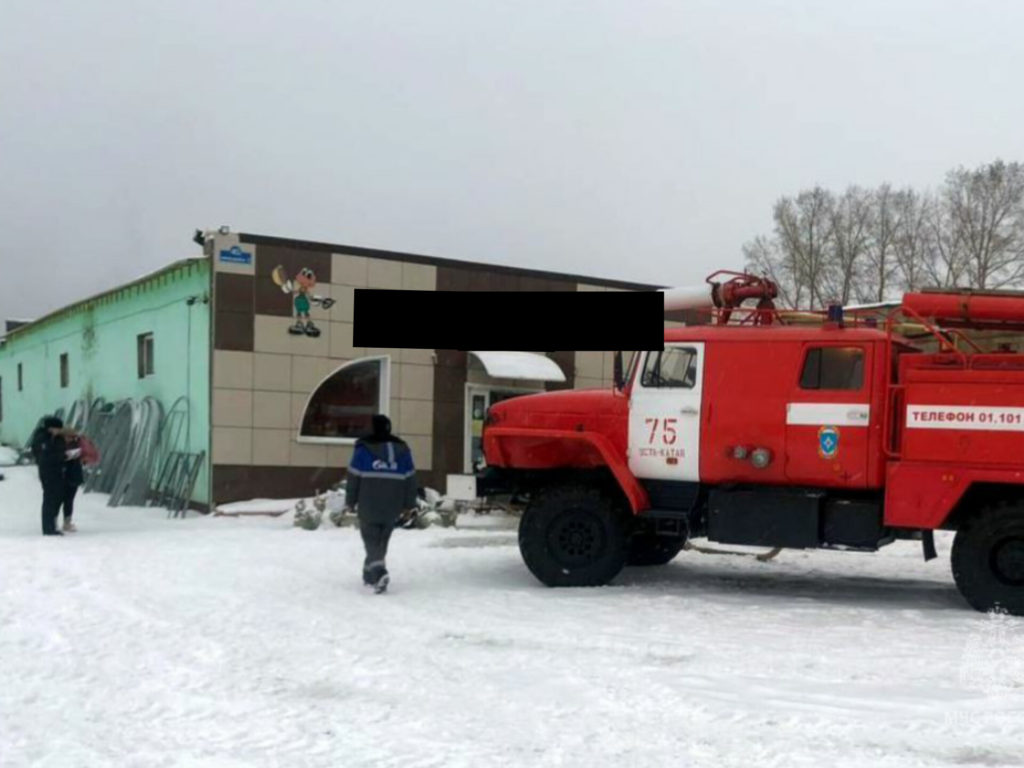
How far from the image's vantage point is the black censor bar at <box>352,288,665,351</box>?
9938 mm

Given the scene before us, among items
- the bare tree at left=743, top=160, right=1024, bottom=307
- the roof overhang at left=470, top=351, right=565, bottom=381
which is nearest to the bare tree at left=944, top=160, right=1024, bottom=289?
the bare tree at left=743, top=160, right=1024, bottom=307

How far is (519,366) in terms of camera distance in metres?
17.7

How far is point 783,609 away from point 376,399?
31.4 ft

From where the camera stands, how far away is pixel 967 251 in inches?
1778

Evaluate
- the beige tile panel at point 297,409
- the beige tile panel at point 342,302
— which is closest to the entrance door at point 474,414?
the beige tile panel at point 342,302

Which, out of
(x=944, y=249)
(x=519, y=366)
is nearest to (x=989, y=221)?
(x=944, y=249)

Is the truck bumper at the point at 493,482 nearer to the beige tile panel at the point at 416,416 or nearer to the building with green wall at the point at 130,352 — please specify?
the building with green wall at the point at 130,352

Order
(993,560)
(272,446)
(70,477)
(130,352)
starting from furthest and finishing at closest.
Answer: (130,352), (272,446), (70,477), (993,560)

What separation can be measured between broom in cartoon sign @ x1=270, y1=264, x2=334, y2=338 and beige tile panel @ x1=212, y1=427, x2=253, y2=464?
1.76 metres

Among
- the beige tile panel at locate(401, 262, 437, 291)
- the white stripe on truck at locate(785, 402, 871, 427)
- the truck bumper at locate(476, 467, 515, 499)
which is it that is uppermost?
the beige tile panel at locate(401, 262, 437, 291)

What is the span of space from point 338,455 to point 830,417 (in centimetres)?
945

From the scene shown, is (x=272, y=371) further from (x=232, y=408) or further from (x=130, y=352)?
(x=130, y=352)

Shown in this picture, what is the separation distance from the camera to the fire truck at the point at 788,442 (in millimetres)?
8562

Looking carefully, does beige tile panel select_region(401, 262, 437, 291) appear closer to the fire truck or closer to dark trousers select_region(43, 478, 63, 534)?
dark trousers select_region(43, 478, 63, 534)
